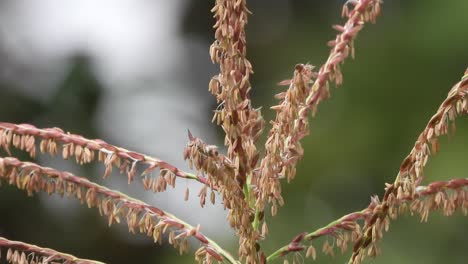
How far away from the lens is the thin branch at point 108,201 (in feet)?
5.11

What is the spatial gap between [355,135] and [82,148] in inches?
211

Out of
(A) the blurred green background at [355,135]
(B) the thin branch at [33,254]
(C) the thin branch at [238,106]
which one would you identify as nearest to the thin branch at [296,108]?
(C) the thin branch at [238,106]

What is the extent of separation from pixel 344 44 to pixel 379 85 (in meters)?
5.50

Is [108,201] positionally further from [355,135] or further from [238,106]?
[355,135]

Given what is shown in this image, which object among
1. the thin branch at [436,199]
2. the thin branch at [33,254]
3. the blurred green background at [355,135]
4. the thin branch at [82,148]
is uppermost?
the blurred green background at [355,135]

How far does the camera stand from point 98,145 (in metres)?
1.58

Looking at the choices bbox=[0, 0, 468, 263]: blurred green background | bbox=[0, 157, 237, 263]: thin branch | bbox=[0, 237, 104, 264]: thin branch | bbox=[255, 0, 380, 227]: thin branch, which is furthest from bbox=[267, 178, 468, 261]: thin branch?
bbox=[0, 0, 468, 263]: blurred green background

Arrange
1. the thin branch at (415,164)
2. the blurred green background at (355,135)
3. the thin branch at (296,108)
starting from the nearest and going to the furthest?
the thin branch at (415,164) → the thin branch at (296,108) → the blurred green background at (355,135)

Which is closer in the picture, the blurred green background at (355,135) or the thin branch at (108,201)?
the thin branch at (108,201)

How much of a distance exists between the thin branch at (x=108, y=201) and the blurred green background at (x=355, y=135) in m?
4.01

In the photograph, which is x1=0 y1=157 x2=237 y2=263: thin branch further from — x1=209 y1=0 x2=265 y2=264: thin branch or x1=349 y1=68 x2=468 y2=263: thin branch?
x1=349 y1=68 x2=468 y2=263: thin branch

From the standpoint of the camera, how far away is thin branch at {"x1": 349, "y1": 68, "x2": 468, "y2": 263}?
55.7 inches

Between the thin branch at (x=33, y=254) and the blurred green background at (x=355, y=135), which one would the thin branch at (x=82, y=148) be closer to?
the thin branch at (x=33, y=254)

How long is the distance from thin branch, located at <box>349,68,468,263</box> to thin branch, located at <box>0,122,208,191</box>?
0.27 metres
